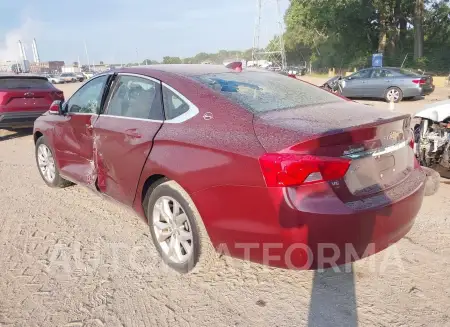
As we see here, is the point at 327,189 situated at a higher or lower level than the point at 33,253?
higher

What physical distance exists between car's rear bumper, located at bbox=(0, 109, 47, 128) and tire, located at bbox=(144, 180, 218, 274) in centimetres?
666

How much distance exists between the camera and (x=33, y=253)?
336 centimetres

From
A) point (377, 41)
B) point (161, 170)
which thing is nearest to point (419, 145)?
point (161, 170)

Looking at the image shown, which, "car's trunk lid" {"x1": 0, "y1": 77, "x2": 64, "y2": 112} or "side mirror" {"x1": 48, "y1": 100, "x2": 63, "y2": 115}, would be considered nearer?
"side mirror" {"x1": 48, "y1": 100, "x2": 63, "y2": 115}

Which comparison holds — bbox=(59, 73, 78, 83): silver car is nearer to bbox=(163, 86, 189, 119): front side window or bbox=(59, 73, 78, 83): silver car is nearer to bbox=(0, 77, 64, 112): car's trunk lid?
bbox=(0, 77, 64, 112): car's trunk lid

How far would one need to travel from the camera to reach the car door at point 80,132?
3.79m

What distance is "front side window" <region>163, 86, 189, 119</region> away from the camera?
9.35 ft

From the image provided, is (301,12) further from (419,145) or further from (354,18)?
(419,145)

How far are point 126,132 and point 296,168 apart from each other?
163 centimetres

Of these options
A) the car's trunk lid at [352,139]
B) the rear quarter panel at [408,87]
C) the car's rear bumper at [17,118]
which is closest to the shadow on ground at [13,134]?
the car's rear bumper at [17,118]

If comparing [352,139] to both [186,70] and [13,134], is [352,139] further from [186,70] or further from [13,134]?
[13,134]

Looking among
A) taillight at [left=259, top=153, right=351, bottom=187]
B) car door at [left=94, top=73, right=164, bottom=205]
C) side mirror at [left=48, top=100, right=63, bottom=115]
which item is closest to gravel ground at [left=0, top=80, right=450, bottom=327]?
car door at [left=94, top=73, right=164, bottom=205]

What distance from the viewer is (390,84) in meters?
14.0

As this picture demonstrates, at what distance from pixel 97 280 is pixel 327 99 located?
233cm
